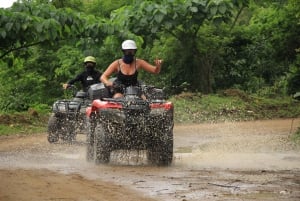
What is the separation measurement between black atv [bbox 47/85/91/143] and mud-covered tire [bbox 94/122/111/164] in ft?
10.00

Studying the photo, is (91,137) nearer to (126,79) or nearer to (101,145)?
(101,145)

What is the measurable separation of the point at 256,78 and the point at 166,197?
1947 centimetres

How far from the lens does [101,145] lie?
961cm

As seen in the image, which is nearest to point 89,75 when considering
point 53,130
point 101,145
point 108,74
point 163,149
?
point 53,130

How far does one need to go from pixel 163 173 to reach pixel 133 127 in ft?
3.55

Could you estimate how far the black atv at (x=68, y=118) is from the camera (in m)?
12.9

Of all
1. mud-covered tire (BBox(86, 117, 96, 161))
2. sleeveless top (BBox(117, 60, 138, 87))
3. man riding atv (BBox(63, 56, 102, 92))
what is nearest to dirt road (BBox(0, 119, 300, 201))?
mud-covered tire (BBox(86, 117, 96, 161))

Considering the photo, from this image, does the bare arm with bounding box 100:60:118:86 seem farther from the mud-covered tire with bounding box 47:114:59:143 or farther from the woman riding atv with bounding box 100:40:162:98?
the mud-covered tire with bounding box 47:114:59:143

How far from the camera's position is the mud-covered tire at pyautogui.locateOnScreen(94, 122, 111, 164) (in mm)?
9586

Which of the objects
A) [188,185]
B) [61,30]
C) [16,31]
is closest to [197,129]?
[61,30]

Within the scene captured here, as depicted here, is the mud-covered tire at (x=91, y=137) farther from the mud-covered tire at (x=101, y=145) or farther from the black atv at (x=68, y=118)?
the black atv at (x=68, y=118)

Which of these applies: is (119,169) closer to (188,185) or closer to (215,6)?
(188,185)

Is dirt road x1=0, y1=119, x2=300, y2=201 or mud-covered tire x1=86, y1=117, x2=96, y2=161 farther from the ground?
mud-covered tire x1=86, y1=117, x2=96, y2=161

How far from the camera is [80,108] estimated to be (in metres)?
12.8
